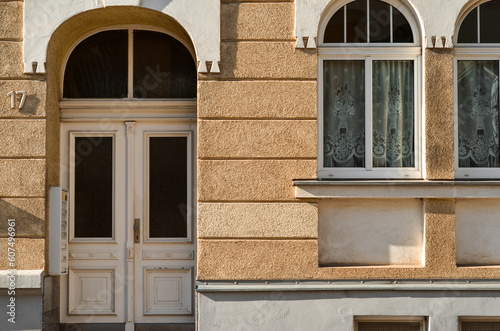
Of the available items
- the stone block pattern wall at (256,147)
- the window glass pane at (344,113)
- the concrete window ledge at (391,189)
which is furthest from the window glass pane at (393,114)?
the stone block pattern wall at (256,147)

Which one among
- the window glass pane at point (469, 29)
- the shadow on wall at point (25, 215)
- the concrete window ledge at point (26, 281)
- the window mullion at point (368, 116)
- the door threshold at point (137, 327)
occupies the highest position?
the window glass pane at point (469, 29)

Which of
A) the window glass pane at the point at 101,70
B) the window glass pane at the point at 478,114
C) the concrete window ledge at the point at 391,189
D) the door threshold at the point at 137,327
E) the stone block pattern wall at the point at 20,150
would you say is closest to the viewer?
the concrete window ledge at the point at 391,189

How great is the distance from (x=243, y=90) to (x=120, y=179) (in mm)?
1808

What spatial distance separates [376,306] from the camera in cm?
801

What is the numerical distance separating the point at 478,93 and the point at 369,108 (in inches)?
48.2

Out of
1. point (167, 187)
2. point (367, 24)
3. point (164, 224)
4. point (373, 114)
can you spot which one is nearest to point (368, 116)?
point (373, 114)

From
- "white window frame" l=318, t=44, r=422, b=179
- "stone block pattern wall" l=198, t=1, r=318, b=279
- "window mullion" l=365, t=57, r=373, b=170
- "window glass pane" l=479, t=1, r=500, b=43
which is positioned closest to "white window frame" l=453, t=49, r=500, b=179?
"window glass pane" l=479, t=1, r=500, b=43

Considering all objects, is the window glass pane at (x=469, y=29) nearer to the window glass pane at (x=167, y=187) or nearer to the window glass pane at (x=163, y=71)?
the window glass pane at (x=163, y=71)

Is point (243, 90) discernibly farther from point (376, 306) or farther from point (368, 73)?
point (376, 306)

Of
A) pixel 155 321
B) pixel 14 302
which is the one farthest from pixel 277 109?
pixel 14 302

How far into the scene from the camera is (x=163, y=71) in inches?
349

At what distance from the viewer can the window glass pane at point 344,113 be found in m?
8.36

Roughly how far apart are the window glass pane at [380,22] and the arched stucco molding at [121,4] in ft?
5.57

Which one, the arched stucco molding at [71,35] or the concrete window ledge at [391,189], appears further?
the arched stucco molding at [71,35]
